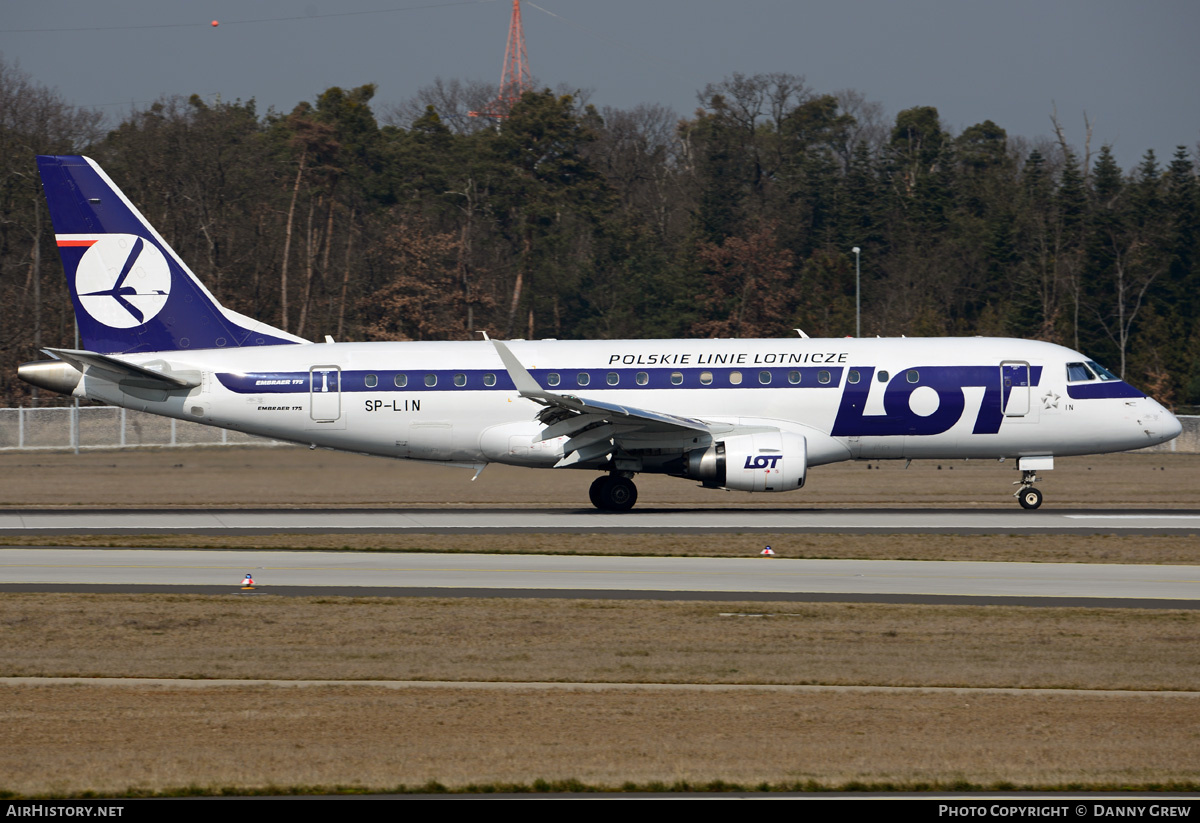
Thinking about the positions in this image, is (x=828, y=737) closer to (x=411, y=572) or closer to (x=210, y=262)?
(x=411, y=572)

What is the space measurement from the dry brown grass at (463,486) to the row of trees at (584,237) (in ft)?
93.1

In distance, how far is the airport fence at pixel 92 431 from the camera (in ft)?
187

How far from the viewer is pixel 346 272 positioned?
8044cm

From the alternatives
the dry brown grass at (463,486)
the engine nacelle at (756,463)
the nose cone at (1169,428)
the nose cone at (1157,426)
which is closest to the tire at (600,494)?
the dry brown grass at (463,486)

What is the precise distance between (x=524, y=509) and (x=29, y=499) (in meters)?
14.5

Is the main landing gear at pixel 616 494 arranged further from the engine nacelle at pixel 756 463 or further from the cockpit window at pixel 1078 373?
the cockpit window at pixel 1078 373

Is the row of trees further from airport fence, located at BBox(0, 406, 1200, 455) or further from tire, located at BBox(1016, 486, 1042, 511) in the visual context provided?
tire, located at BBox(1016, 486, 1042, 511)

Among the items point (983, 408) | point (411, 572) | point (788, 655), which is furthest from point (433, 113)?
point (788, 655)

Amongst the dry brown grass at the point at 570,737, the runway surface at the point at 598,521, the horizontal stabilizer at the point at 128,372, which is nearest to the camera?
the dry brown grass at the point at 570,737

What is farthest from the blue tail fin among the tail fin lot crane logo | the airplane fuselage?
the airplane fuselage

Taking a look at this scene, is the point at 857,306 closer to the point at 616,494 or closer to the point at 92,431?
the point at 616,494

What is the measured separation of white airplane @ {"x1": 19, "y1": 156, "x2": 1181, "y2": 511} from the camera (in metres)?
29.2

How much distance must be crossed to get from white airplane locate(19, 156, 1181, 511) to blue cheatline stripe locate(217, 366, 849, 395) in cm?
4

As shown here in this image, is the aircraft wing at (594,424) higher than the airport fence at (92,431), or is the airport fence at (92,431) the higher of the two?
the aircraft wing at (594,424)
